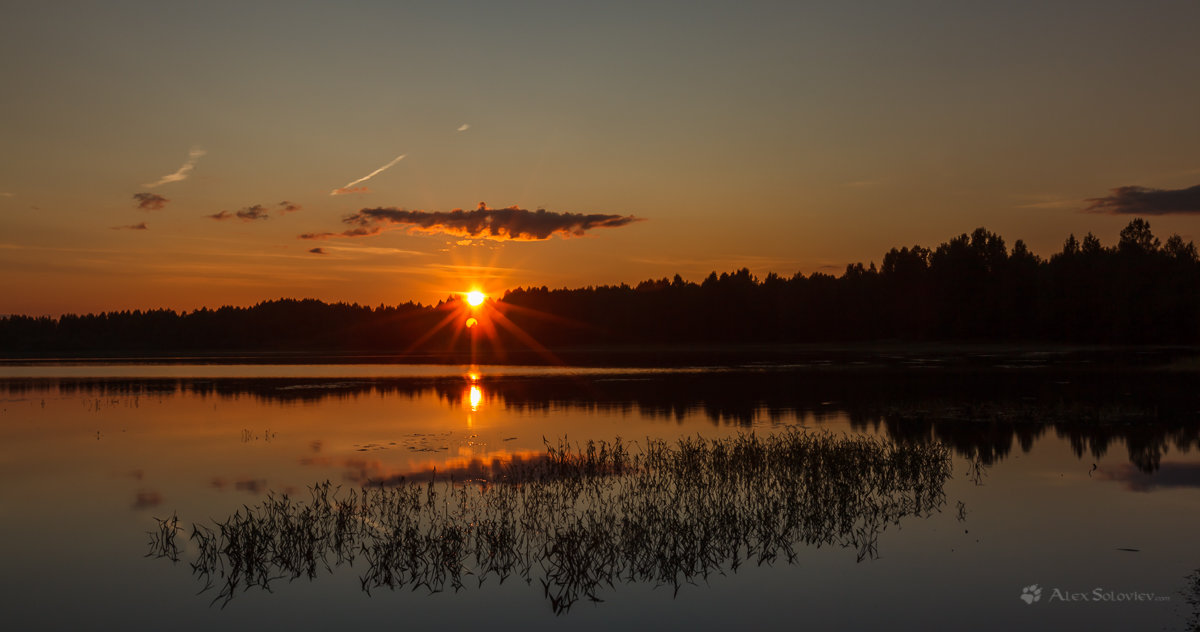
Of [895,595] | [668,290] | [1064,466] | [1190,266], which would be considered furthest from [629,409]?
[668,290]

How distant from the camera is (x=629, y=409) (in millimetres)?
41938

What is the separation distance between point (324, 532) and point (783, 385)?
44.3 metres

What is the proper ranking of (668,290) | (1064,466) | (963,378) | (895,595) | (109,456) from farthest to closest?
(668,290)
(963,378)
(109,456)
(1064,466)
(895,595)

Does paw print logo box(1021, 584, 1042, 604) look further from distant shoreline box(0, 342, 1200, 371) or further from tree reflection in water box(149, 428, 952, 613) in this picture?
distant shoreline box(0, 342, 1200, 371)

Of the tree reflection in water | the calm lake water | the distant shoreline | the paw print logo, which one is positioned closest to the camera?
the paw print logo

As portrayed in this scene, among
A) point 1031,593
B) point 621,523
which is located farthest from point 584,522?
point 1031,593

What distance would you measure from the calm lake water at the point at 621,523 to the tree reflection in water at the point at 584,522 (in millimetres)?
84

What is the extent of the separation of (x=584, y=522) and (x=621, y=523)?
937 millimetres

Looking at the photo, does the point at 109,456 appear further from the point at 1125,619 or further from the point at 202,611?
the point at 1125,619

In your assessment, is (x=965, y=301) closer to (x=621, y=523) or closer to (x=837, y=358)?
(x=837, y=358)

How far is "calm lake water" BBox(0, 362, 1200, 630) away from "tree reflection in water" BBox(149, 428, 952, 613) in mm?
84

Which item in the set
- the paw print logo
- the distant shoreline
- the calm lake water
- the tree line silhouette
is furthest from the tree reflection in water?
the tree line silhouette

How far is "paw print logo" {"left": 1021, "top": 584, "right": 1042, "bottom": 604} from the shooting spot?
12.4 m

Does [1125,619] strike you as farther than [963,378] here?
No
